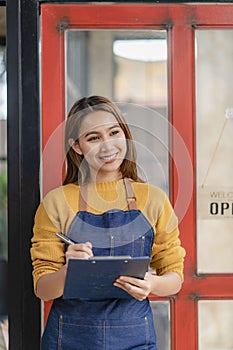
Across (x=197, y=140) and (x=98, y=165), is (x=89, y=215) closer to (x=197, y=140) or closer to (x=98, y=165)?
(x=98, y=165)

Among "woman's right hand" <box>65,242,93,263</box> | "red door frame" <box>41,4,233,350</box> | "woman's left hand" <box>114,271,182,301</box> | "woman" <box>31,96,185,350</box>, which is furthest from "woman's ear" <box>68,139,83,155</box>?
"woman's left hand" <box>114,271,182,301</box>

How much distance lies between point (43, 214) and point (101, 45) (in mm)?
703

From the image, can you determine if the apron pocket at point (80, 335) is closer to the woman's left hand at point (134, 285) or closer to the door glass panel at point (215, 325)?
the woman's left hand at point (134, 285)

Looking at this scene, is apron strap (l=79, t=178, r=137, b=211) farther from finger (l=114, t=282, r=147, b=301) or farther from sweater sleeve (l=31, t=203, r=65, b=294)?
finger (l=114, t=282, r=147, b=301)

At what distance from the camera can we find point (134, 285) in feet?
6.70

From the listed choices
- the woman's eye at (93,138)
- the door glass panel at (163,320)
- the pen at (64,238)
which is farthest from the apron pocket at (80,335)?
the woman's eye at (93,138)

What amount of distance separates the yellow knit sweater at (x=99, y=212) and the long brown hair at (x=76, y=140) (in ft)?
0.13

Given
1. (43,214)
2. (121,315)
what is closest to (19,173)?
(43,214)

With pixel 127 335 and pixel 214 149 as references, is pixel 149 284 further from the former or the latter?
pixel 214 149

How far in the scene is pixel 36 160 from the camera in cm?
250

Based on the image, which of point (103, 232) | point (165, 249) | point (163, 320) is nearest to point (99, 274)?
point (103, 232)

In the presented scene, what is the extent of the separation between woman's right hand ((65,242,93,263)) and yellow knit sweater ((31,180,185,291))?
0.39 feet

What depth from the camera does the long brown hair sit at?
2252 millimetres

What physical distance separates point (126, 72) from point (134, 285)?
85cm
